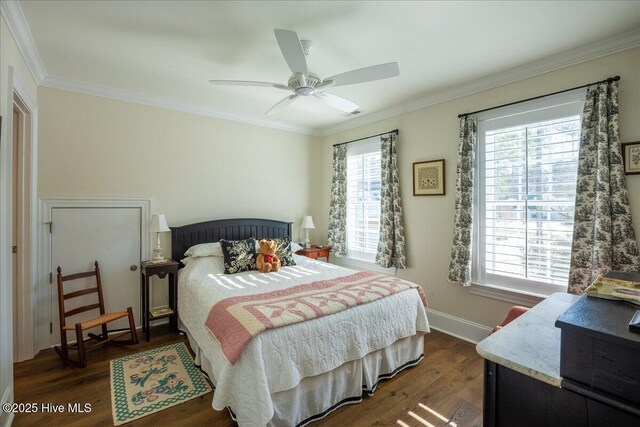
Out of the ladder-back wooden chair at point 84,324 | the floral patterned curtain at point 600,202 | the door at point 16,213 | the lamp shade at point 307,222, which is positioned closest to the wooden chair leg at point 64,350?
the ladder-back wooden chair at point 84,324

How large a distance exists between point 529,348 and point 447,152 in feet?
8.71

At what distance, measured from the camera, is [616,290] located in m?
1.17

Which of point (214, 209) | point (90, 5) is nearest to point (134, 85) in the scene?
point (90, 5)

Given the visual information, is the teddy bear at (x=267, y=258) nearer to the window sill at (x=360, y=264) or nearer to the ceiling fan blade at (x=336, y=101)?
the window sill at (x=360, y=264)

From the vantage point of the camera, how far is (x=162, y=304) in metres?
3.47

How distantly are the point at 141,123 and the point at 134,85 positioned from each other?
0.43 meters

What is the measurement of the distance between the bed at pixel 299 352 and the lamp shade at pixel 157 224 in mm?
530

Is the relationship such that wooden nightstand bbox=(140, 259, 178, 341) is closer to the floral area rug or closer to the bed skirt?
the floral area rug

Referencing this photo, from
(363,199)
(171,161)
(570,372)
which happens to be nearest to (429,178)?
(363,199)

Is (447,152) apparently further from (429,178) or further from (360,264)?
(360,264)

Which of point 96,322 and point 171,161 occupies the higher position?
point 171,161

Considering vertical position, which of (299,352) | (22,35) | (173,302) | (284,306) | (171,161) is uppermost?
(22,35)

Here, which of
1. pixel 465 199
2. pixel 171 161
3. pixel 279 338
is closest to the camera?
pixel 279 338

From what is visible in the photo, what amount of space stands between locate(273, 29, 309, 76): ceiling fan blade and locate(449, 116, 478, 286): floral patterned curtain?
1.81m
